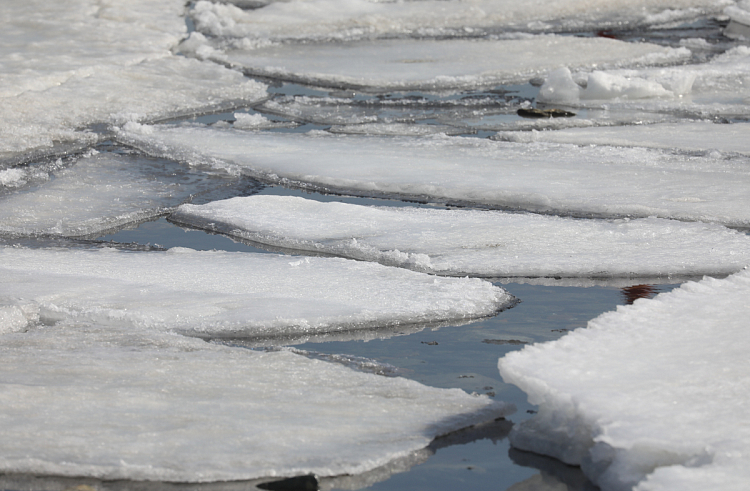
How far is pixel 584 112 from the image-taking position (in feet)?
21.1

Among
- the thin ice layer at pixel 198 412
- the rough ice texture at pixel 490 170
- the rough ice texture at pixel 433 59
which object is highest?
the rough ice texture at pixel 433 59

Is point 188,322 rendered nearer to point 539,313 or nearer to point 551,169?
point 539,313

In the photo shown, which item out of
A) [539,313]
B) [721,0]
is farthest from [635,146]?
[721,0]

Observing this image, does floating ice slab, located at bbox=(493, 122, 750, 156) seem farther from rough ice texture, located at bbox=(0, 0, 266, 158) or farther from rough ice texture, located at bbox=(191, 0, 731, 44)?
rough ice texture, located at bbox=(191, 0, 731, 44)

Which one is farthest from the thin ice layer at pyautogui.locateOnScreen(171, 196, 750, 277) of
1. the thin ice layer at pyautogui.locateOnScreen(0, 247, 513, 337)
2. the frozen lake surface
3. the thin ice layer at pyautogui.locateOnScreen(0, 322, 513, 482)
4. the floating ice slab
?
the floating ice slab

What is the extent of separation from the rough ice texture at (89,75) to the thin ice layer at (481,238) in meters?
2.03

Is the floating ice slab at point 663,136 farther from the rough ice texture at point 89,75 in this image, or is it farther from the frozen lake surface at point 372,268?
the rough ice texture at point 89,75

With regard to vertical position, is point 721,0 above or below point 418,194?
above

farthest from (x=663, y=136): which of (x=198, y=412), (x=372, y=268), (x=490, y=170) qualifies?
(x=198, y=412)

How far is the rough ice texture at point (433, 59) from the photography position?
7.27m

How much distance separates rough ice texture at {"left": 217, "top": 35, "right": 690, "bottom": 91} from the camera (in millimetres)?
7273

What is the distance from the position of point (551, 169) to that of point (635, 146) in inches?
30.2

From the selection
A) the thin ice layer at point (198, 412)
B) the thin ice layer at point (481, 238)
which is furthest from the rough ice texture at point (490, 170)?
the thin ice layer at point (198, 412)

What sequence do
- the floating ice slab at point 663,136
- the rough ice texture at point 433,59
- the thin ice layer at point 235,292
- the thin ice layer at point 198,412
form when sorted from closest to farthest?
the thin ice layer at point 198,412, the thin ice layer at point 235,292, the floating ice slab at point 663,136, the rough ice texture at point 433,59
